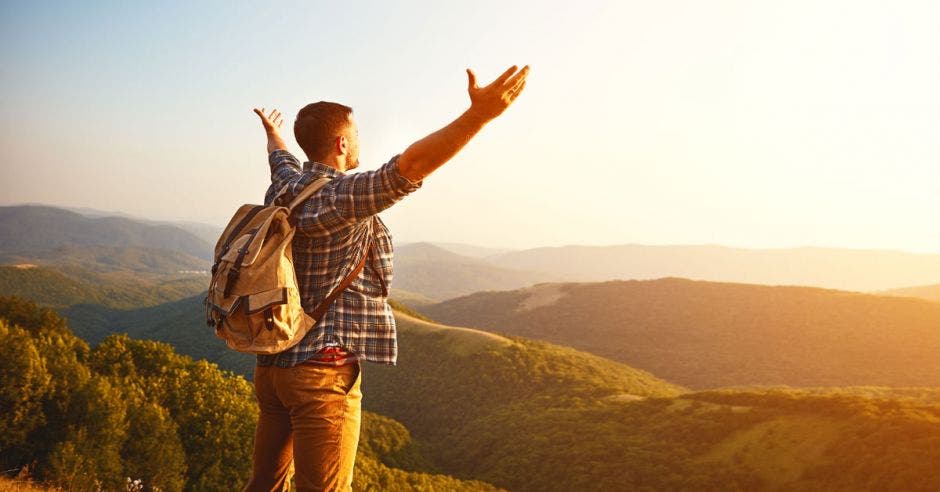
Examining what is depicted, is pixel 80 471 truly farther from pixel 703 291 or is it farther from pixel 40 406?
pixel 703 291

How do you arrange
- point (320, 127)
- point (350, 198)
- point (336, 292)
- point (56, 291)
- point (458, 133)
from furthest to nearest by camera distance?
point (56, 291)
point (320, 127)
point (336, 292)
point (350, 198)
point (458, 133)

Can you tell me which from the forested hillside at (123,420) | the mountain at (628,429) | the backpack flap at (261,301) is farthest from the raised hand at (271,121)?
the mountain at (628,429)

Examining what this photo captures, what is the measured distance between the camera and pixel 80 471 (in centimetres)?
1100

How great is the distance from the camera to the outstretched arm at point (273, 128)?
3.53 meters

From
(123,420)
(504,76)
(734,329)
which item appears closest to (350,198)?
(504,76)

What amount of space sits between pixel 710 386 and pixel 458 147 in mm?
90037

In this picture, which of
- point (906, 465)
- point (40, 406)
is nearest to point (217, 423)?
point (40, 406)

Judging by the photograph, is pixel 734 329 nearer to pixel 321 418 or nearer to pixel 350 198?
pixel 321 418

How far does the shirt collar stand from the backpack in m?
0.19

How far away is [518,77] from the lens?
2299 mm

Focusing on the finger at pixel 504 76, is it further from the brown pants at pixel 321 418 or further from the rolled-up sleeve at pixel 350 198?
the brown pants at pixel 321 418

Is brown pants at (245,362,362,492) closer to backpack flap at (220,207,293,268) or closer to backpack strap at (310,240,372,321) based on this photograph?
backpack strap at (310,240,372,321)

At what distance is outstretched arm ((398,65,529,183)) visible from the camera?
2170 mm

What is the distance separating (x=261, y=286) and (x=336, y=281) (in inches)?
17.1
